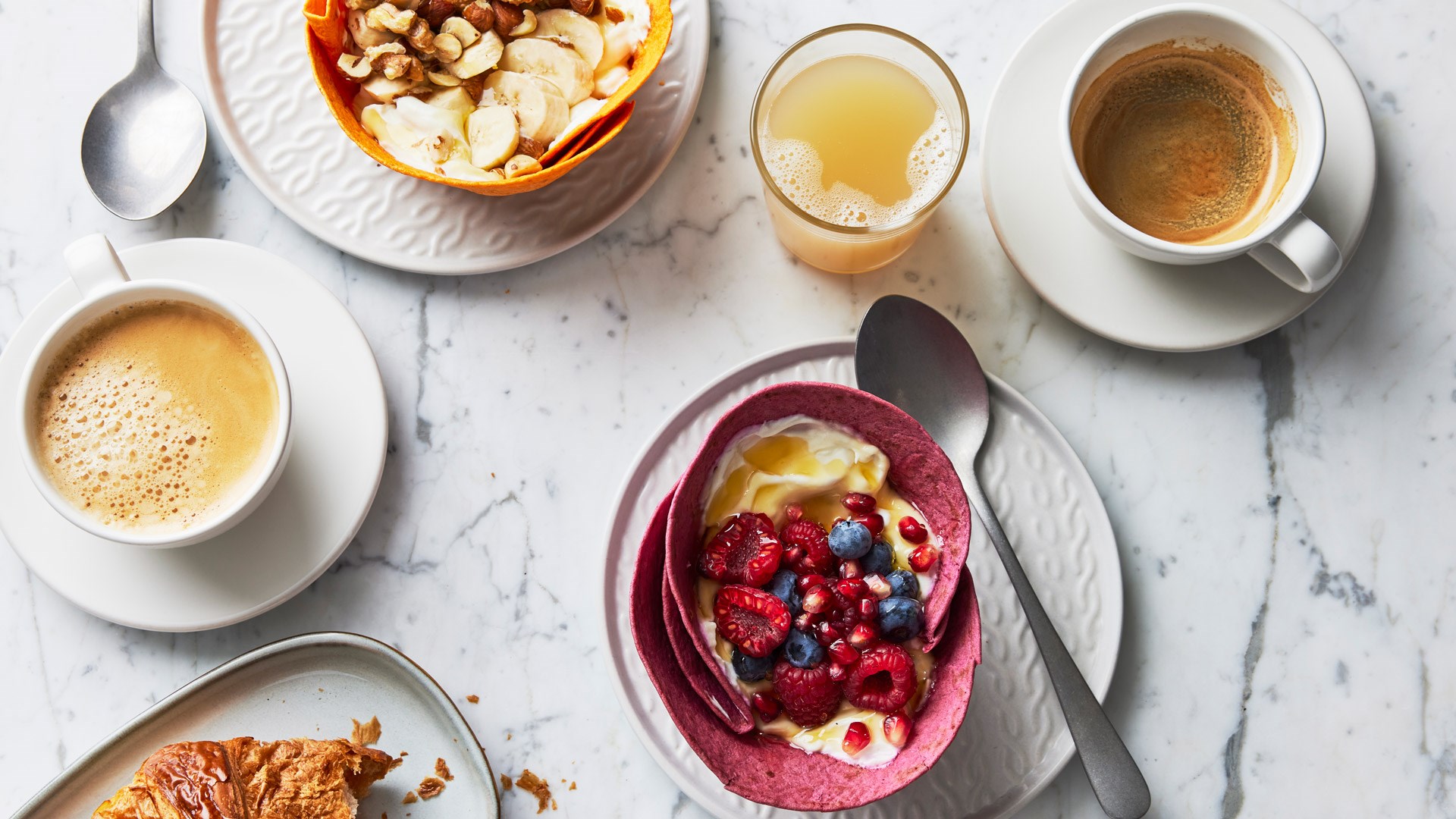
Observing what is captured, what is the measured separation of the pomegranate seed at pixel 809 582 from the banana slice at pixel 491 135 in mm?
793

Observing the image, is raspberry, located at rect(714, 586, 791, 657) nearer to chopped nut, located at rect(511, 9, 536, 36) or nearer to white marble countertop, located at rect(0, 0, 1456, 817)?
white marble countertop, located at rect(0, 0, 1456, 817)

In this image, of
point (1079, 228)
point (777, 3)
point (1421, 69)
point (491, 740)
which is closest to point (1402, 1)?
point (1421, 69)

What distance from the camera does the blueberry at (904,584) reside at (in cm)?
132

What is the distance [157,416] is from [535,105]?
0.73 meters

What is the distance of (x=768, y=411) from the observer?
4.46ft

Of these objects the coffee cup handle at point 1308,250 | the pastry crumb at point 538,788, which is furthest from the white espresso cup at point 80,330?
the coffee cup handle at point 1308,250

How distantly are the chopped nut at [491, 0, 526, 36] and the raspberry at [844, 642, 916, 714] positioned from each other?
1097mm

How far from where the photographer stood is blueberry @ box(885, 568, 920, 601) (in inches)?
52.0

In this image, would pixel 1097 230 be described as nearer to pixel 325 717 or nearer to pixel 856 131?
pixel 856 131

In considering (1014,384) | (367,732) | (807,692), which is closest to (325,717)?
(367,732)

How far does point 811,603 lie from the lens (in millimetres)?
1319

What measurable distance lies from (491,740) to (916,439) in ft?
2.89

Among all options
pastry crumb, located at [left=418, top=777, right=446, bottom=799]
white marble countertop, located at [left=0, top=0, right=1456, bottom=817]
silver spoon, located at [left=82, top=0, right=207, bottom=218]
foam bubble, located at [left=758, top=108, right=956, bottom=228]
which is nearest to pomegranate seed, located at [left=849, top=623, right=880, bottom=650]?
white marble countertop, located at [left=0, top=0, right=1456, bottom=817]

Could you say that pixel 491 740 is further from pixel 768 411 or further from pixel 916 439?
pixel 916 439
